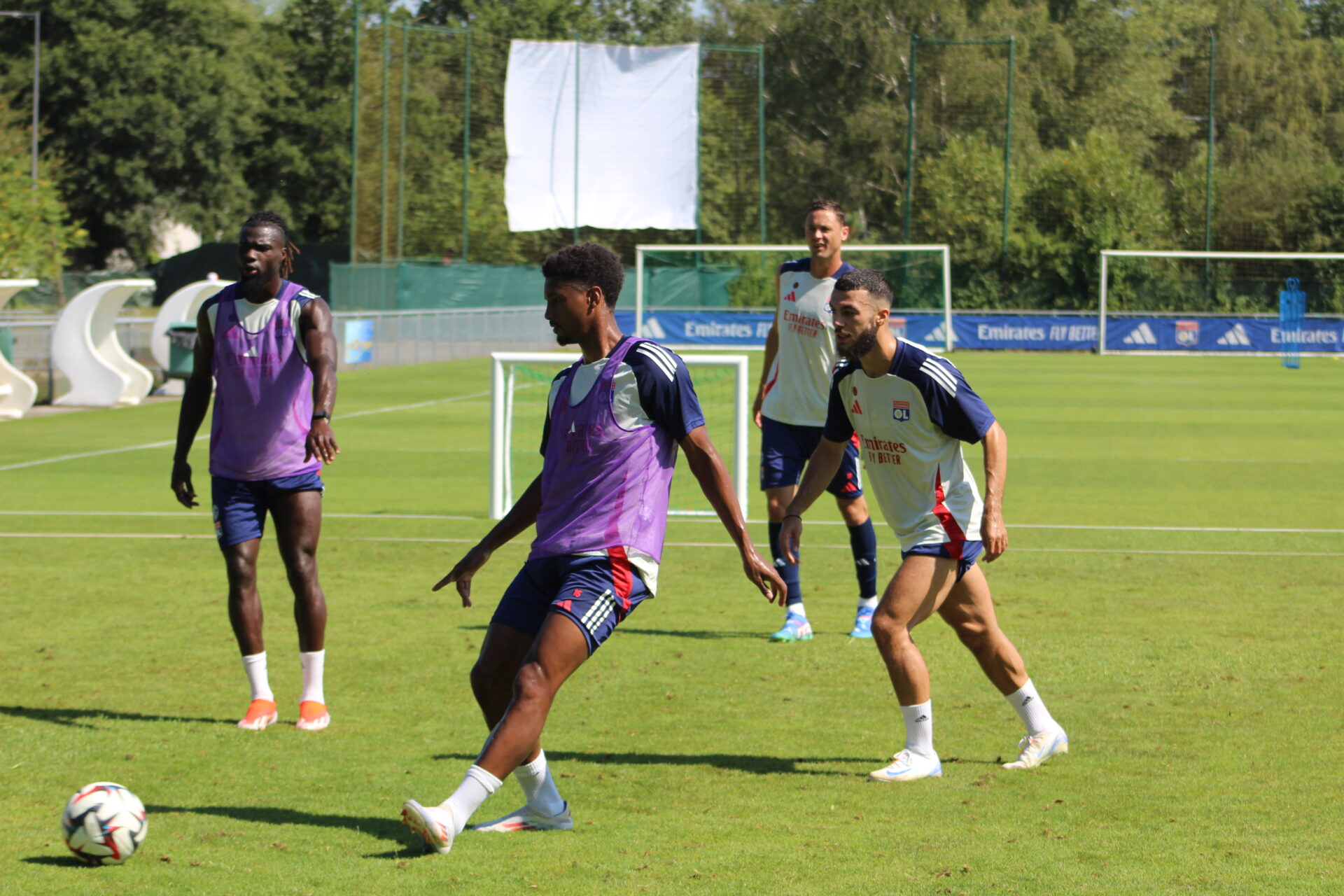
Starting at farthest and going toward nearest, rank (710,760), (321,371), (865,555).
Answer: (865,555) → (321,371) → (710,760)

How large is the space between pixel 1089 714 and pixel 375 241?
3603cm

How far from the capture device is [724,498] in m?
5.04

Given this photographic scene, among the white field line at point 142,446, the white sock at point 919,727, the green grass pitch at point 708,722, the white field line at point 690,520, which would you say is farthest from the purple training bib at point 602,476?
the white field line at point 142,446

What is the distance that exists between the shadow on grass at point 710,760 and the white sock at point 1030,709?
0.64m

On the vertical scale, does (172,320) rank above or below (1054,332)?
below

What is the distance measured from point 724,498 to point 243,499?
107 inches

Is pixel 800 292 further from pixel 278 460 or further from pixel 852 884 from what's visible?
pixel 852 884

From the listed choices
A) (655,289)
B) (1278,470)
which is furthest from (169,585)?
(655,289)

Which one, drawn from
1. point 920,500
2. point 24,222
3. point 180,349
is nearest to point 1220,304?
point 180,349

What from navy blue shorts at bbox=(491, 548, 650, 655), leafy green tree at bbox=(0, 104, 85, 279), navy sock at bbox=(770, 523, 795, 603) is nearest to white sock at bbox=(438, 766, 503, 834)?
navy blue shorts at bbox=(491, 548, 650, 655)

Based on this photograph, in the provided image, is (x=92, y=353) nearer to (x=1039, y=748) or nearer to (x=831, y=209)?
(x=831, y=209)

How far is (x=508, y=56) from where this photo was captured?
46062 mm

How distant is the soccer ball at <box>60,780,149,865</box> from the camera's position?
4867 millimetres

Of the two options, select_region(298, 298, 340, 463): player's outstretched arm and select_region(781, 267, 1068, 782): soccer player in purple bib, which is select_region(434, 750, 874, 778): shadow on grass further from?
select_region(298, 298, 340, 463): player's outstretched arm
